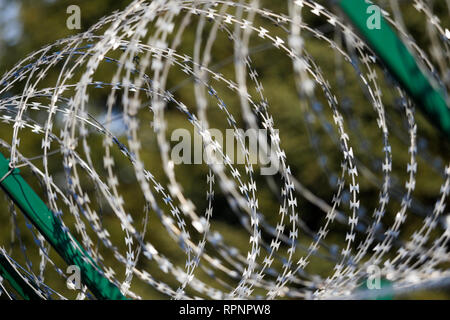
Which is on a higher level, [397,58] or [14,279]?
[397,58]

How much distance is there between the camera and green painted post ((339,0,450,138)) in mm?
2619

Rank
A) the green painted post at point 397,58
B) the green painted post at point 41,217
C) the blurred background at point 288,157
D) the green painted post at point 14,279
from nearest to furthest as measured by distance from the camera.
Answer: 1. the green painted post at point 397,58
2. the green painted post at point 41,217
3. the green painted post at point 14,279
4. the blurred background at point 288,157

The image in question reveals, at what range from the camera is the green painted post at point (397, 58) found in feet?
8.59

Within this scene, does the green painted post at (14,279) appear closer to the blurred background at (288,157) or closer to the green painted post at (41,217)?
the green painted post at (41,217)

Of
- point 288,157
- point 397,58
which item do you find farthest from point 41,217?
point 288,157

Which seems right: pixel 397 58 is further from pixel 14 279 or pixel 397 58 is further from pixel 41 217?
pixel 14 279

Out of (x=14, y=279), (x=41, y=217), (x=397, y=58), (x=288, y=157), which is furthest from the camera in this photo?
(x=288, y=157)

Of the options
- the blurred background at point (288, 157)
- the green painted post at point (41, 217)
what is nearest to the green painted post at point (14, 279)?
the green painted post at point (41, 217)

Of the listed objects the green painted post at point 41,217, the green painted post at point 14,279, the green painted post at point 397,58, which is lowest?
the green painted post at point 14,279

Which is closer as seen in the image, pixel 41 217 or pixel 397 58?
pixel 397 58

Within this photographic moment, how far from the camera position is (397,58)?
2705mm

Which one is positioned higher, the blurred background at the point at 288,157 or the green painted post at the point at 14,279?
the blurred background at the point at 288,157

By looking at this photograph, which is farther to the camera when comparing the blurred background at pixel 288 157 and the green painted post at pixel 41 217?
the blurred background at pixel 288 157
